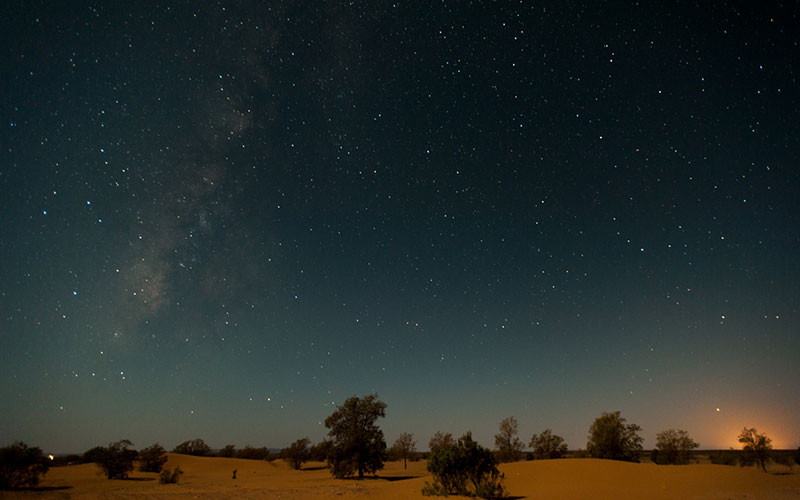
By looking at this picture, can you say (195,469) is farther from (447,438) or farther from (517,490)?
(517,490)

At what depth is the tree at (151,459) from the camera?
42844 mm

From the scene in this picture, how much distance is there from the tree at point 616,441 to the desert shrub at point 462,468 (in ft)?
88.3

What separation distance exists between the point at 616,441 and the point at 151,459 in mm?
52722

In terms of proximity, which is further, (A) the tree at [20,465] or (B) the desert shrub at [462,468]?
(A) the tree at [20,465]

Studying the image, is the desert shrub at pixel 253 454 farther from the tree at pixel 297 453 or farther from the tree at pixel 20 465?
the tree at pixel 20 465

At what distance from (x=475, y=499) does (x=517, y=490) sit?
578 cm

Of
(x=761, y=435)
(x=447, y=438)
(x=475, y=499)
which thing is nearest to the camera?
(x=475, y=499)

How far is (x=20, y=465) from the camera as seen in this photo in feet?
84.0

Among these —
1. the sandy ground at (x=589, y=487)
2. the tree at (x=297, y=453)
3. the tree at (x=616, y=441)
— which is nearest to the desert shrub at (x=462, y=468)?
the sandy ground at (x=589, y=487)

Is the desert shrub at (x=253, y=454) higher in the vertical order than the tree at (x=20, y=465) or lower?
lower

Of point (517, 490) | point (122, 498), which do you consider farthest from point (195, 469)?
point (517, 490)

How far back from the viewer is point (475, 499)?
58.3 feet

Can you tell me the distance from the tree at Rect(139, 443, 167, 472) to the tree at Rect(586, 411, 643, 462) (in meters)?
49.9

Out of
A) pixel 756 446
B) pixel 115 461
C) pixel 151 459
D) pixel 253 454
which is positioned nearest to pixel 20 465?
pixel 115 461
